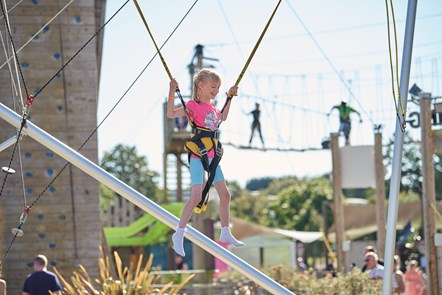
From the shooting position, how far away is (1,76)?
57.0 ft

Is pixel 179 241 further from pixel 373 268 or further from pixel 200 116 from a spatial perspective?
pixel 373 268

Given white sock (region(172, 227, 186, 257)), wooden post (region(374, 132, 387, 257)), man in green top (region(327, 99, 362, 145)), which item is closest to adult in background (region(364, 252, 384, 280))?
white sock (region(172, 227, 186, 257))

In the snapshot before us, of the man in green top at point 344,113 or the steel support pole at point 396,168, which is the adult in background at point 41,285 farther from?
the man in green top at point 344,113

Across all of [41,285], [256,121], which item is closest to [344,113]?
[256,121]

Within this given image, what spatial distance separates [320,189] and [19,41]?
157ft

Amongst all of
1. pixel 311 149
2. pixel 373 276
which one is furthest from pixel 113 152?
pixel 373 276

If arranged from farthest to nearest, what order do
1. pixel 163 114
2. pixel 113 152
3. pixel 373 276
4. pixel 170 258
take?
pixel 113 152 → pixel 163 114 → pixel 170 258 → pixel 373 276

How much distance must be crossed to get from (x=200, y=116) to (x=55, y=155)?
10678 mm

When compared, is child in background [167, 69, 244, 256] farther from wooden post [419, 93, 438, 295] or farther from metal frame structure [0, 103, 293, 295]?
wooden post [419, 93, 438, 295]

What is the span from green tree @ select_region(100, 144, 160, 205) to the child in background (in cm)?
5718

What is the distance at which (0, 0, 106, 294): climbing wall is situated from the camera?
58.2 feet

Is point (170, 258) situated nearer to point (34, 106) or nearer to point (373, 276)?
point (34, 106)

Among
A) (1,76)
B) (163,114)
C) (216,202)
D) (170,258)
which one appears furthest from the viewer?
(163,114)

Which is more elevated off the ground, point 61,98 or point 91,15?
point 91,15
